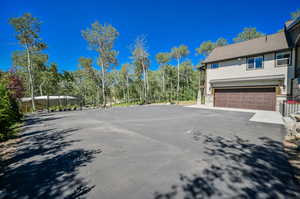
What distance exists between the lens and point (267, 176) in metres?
2.40

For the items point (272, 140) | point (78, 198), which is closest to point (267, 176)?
point (272, 140)

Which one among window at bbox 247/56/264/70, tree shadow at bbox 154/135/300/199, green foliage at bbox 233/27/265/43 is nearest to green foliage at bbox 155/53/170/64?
green foliage at bbox 233/27/265/43

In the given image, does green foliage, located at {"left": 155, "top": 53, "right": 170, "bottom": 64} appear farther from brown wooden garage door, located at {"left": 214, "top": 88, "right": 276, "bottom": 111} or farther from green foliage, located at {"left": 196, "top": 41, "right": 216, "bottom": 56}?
brown wooden garage door, located at {"left": 214, "top": 88, "right": 276, "bottom": 111}

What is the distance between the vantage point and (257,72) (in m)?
12.1

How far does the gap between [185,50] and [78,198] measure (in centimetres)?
2999

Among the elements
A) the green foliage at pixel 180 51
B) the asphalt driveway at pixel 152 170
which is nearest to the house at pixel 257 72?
the asphalt driveway at pixel 152 170

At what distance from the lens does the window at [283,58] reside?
34.8 feet

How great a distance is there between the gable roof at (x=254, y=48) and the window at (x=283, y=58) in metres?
0.53

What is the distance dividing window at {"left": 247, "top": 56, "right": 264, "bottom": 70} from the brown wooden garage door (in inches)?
89.8

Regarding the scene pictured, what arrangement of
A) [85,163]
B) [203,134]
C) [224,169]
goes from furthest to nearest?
[203,134] → [85,163] → [224,169]

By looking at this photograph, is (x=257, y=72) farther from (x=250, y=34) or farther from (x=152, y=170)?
(x=250, y=34)

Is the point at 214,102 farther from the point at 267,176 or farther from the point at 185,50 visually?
the point at 185,50

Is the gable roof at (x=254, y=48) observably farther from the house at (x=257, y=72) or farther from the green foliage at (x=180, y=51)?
the green foliage at (x=180, y=51)

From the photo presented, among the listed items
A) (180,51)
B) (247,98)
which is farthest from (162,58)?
(247,98)
